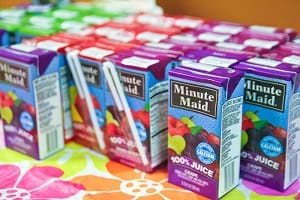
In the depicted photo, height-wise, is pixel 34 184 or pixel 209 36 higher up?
pixel 209 36

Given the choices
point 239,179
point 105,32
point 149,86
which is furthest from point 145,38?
point 239,179

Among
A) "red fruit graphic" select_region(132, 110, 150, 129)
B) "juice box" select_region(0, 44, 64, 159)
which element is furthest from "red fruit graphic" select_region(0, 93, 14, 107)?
"red fruit graphic" select_region(132, 110, 150, 129)

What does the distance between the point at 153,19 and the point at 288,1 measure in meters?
0.30

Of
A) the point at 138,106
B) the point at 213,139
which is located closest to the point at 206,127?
the point at 213,139

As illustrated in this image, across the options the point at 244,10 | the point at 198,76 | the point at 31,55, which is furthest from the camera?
the point at 244,10

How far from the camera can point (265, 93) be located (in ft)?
2.20

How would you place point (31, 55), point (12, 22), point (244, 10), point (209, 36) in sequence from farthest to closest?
point (244, 10), point (12, 22), point (209, 36), point (31, 55)

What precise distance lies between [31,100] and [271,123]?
377 mm

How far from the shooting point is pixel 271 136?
0.68 m

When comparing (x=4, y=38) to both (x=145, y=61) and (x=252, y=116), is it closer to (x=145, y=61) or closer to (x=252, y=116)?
(x=145, y=61)

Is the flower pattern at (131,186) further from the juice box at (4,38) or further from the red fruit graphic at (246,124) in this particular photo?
the juice box at (4,38)

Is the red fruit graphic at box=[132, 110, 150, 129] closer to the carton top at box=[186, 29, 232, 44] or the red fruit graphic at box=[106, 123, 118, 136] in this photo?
the red fruit graphic at box=[106, 123, 118, 136]

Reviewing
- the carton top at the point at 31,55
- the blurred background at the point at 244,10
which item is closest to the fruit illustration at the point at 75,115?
the carton top at the point at 31,55

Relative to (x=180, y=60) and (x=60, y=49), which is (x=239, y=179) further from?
(x=60, y=49)
